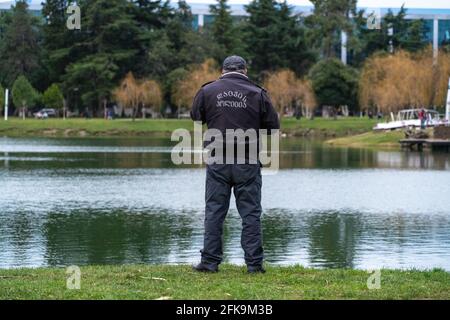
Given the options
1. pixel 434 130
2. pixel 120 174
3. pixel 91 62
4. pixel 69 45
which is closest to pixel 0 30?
pixel 69 45

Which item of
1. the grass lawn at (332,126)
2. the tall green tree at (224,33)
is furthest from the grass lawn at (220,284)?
the tall green tree at (224,33)

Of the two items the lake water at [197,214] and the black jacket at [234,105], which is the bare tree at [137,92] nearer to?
the lake water at [197,214]

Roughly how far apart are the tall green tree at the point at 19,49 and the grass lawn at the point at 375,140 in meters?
42.6

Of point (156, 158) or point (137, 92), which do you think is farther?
point (137, 92)

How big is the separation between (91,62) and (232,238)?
72.8m

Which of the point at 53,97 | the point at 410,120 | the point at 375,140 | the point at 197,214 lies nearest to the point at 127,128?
the point at 53,97

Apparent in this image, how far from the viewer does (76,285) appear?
841 cm

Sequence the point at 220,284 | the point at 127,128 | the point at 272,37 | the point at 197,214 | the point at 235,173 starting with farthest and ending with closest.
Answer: the point at 272,37, the point at 127,128, the point at 197,214, the point at 235,173, the point at 220,284

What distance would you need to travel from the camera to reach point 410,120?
66562 mm

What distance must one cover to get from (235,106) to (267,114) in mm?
339

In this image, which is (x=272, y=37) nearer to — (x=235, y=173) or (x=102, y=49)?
(x=102, y=49)

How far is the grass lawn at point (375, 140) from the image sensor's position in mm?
61188

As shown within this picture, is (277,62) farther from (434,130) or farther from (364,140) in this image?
(434,130)

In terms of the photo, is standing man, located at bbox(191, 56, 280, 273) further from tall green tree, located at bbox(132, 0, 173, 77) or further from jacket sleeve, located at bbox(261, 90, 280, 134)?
tall green tree, located at bbox(132, 0, 173, 77)
